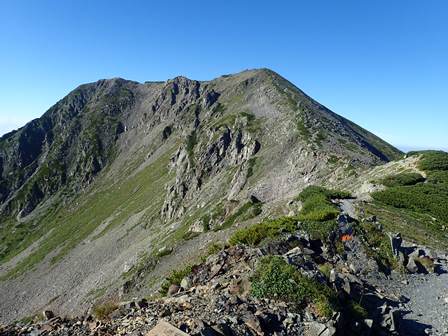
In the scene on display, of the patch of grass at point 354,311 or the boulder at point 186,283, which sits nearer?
the patch of grass at point 354,311

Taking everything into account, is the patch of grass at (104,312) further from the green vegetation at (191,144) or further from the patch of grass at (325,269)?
the green vegetation at (191,144)

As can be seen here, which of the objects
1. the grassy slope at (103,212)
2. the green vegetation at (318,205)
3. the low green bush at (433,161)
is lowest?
the grassy slope at (103,212)

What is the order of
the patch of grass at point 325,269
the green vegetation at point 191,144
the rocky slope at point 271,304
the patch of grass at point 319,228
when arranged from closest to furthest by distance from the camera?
the rocky slope at point 271,304 → the patch of grass at point 325,269 → the patch of grass at point 319,228 → the green vegetation at point 191,144

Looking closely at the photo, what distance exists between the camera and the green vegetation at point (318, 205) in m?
32.0

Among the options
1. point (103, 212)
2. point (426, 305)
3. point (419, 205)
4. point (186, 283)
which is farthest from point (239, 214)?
point (103, 212)

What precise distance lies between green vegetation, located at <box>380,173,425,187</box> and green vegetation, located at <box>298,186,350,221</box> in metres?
7.31

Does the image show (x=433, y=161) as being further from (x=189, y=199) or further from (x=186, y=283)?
(x=189, y=199)

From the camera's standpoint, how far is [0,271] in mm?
157125

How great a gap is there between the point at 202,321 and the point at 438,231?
32033mm

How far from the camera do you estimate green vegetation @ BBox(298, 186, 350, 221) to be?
1259 inches

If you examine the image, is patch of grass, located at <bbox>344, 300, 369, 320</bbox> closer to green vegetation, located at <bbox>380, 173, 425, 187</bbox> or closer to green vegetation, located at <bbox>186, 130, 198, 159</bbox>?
green vegetation, located at <bbox>380, 173, 425, 187</bbox>

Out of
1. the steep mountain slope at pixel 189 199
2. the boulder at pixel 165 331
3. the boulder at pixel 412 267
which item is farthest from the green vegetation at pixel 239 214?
the boulder at pixel 165 331

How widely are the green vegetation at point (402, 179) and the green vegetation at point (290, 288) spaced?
3739cm

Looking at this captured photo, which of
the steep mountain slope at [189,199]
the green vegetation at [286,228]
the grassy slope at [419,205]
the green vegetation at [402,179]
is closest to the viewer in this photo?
the green vegetation at [286,228]
